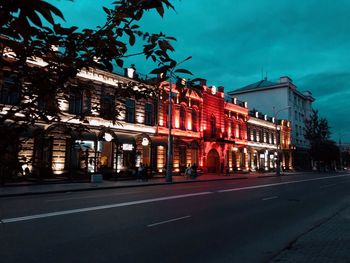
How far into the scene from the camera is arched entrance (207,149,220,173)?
4694 centimetres

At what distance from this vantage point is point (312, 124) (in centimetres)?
8150

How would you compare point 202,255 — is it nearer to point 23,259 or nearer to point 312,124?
point 23,259

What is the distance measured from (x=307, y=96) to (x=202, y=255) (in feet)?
292

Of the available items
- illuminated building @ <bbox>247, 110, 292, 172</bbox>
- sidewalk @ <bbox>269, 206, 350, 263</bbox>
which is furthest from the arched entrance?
sidewalk @ <bbox>269, 206, 350, 263</bbox>

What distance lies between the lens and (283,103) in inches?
2965

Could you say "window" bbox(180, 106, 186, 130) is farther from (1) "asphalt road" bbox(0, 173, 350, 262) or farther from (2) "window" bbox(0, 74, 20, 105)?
(2) "window" bbox(0, 74, 20, 105)

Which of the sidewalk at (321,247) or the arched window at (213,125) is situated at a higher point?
the arched window at (213,125)

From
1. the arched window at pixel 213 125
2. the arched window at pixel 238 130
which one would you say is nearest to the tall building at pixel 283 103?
the arched window at pixel 238 130

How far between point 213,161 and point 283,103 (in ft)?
115

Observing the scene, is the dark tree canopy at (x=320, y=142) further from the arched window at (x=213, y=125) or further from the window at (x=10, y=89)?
the window at (x=10, y=89)

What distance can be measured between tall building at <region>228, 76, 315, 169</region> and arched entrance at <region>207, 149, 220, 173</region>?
98.7 feet

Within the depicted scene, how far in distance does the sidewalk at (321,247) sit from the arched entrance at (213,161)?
37.8 meters

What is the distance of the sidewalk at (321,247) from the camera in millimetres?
5891

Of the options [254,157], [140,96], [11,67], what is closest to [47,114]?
[11,67]
